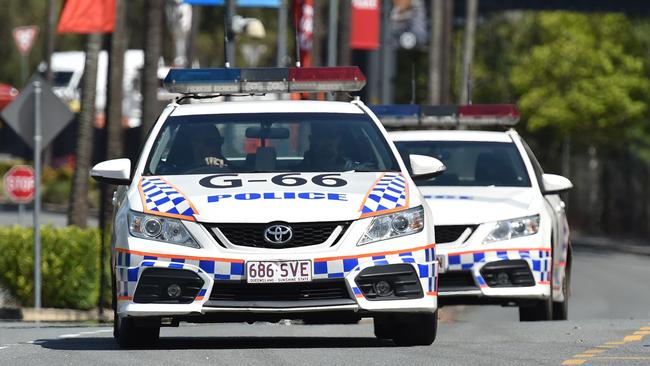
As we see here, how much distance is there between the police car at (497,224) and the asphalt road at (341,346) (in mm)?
413

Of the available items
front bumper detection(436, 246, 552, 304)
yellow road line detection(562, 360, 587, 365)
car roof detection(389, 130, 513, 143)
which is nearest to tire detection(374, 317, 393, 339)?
yellow road line detection(562, 360, 587, 365)

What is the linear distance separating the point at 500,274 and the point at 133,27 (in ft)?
227

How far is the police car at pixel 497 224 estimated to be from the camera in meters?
15.2

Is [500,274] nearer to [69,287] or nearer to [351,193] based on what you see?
[351,193]

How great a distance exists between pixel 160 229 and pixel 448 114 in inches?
266

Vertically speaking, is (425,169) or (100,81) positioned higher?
(425,169)

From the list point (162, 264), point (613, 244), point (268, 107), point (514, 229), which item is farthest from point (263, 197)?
point (613, 244)

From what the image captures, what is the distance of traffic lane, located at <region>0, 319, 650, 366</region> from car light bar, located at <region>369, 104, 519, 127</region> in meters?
2.83

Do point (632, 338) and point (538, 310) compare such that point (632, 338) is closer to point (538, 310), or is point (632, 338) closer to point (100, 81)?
point (538, 310)

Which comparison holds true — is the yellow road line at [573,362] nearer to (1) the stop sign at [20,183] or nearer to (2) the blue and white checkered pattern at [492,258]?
(2) the blue and white checkered pattern at [492,258]

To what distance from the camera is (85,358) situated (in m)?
11.3

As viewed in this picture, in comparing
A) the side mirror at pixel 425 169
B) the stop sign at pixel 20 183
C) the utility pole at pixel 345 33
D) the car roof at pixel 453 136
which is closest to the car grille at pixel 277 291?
the side mirror at pixel 425 169

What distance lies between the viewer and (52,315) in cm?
2378

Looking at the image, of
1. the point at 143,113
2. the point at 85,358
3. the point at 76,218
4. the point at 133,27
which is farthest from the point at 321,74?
the point at 133,27
